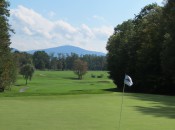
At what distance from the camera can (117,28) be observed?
7794cm

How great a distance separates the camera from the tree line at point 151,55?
43.5m

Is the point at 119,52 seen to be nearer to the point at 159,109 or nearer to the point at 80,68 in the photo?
the point at 159,109

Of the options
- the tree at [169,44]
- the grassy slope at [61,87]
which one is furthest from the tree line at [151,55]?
the grassy slope at [61,87]

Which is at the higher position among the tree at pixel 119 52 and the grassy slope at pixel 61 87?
the tree at pixel 119 52

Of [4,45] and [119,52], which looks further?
[119,52]

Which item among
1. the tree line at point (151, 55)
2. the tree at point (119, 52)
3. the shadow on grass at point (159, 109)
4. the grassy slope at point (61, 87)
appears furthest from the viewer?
the tree at point (119, 52)

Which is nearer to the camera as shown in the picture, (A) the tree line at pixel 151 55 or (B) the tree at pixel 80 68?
(A) the tree line at pixel 151 55

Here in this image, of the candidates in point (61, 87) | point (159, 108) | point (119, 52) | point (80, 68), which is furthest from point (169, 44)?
point (80, 68)

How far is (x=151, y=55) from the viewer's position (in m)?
50.7

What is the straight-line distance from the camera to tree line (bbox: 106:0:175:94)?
4353cm

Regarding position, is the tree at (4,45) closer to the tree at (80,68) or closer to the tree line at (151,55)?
the tree line at (151,55)

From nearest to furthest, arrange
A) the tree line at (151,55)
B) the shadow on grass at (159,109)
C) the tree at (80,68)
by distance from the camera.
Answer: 1. the shadow on grass at (159,109)
2. the tree line at (151,55)
3. the tree at (80,68)

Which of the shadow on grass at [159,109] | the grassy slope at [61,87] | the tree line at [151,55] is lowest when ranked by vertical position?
the grassy slope at [61,87]

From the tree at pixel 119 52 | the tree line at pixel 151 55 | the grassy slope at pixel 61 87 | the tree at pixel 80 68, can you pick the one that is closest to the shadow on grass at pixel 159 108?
the grassy slope at pixel 61 87
